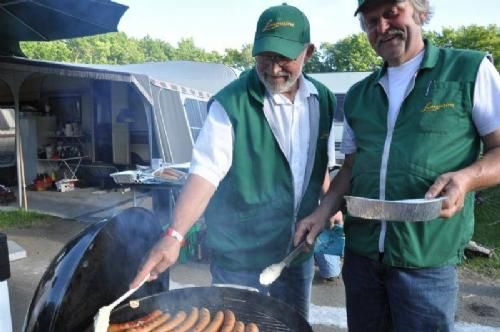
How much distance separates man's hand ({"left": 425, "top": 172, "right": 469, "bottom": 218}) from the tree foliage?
1897 cm

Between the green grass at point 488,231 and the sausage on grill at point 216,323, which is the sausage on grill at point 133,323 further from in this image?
the green grass at point 488,231

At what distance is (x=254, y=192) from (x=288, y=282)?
0.63m

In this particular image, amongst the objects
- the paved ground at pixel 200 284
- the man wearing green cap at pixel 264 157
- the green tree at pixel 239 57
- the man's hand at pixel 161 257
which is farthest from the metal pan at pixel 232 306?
the green tree at pixel 239 57

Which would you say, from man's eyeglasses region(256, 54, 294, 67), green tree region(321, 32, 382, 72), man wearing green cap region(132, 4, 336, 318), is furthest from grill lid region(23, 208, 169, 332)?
green tree region(321, 32, 382, 72)

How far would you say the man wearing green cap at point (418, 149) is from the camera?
1.69 meters

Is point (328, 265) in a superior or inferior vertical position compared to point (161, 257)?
inferior

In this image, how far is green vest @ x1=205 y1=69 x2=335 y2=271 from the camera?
7.07 feet

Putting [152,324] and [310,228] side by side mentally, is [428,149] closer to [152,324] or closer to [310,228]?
[310,228]

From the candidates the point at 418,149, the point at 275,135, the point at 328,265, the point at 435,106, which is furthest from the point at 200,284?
the point at 435,106

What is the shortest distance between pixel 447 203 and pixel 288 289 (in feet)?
4.02

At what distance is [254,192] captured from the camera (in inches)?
86.0

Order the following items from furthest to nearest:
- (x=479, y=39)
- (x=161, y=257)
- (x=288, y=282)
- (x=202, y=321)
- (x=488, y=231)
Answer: (x=479, y=39)
(x=488, y=231)
(x=288, y=282)
(x=202, y=321)
(x=161, y=257)

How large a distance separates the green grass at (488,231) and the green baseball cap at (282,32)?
175 inches

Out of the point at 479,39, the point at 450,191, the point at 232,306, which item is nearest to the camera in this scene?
the point at 450,191
